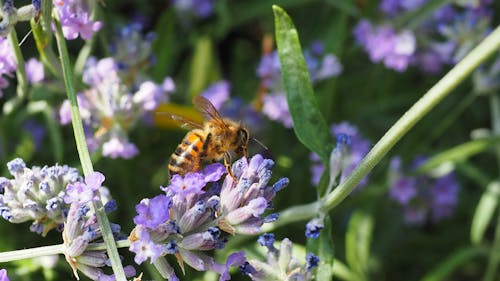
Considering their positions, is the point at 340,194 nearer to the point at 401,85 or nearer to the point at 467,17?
the point at 467,17

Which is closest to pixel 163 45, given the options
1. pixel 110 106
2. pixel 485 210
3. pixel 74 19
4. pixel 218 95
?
pixel 218 95

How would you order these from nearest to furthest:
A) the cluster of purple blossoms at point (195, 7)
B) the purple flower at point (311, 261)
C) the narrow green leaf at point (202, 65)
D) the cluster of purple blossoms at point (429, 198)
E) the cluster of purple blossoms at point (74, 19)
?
the purple flower at point (311, 261) < the cluster of purple blossoms at point (74, 19) < the cluster of purple blossoms at point (429, 198) < the cluster of purple blossoms at point (195, 7) < the narrow green leaf at point (202, 65)

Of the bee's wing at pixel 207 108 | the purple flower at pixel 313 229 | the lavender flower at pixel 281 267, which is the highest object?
the bee's wing at pixel 207 108

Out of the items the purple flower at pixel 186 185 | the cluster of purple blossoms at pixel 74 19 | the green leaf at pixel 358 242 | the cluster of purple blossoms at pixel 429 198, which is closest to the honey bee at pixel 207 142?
the purple flower at pixel 186 185

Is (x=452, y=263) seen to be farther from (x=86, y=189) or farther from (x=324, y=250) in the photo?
(x=86, y=189)

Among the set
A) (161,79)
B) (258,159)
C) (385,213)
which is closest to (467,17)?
(385,213)

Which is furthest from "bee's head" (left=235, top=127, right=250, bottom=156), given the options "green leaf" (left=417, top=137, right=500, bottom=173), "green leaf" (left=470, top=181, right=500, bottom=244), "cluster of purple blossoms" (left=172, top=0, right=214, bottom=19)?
"cluster of purple blossoms" (left=172, top=0, right=214, bottom=19)

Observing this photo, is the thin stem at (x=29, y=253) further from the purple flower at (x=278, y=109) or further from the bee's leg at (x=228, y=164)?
the purple flower at (x=278, y=109)

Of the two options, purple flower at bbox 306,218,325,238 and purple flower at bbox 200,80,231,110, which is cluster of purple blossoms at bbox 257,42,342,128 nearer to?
purple flower at bbox 200,80,231,110
